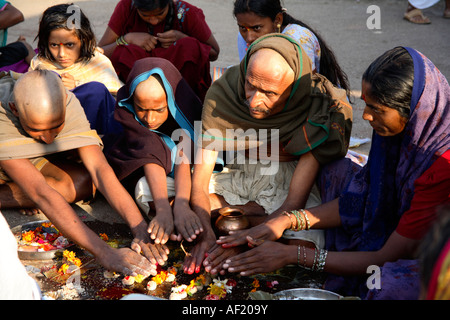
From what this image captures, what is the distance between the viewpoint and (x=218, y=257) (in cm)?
357

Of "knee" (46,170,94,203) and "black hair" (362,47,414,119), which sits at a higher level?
"black hair" (362,47,414,119)

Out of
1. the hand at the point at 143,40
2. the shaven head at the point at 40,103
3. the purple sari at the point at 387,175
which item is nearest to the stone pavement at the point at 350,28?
the hand at the point at 143,40

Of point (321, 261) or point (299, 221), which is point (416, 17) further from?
point (321, 261)

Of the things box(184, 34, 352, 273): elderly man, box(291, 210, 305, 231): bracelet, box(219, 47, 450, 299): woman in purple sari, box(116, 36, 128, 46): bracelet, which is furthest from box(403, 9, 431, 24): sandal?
box(291, 210, 305, 231): bracelet

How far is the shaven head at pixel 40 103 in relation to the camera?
367 cm

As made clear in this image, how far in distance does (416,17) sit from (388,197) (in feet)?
24.8

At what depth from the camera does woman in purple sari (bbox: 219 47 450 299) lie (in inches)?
115

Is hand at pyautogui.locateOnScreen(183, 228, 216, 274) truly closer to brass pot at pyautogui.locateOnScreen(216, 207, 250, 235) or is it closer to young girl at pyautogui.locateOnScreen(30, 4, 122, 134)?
brass pot at pyautogui.locateOnScreen(216, 207, 250, 235)

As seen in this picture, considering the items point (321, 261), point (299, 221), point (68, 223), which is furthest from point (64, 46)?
point (321, 261)

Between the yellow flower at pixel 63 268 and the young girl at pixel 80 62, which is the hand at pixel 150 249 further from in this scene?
the young girl at pixel 80 62

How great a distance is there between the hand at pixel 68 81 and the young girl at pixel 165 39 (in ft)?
2.27

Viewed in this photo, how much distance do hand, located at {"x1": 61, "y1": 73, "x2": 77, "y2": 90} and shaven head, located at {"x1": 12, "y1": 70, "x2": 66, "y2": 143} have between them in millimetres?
1393

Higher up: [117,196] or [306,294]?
[117,196]

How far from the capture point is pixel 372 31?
945 centimetres
